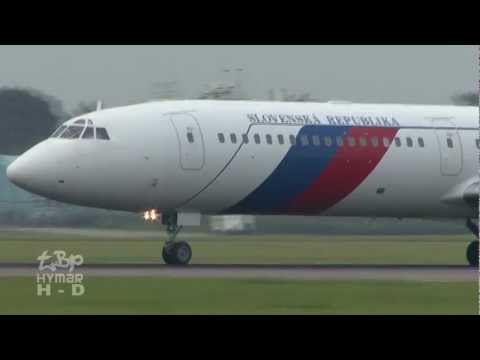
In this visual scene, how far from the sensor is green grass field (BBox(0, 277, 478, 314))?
25.2 metres

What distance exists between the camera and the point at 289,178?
37.2 metres

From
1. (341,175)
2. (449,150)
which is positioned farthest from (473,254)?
(341,175)

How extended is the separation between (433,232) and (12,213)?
56.6 feet

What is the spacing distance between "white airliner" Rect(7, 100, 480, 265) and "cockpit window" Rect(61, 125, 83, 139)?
0.03 meters

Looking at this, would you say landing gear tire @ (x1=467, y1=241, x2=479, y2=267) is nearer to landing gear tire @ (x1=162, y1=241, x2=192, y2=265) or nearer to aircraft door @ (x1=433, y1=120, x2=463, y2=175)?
aircraft door @ (x1=433, y1=120, x2=463, y2=175)

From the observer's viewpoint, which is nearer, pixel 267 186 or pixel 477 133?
pixel 267 186

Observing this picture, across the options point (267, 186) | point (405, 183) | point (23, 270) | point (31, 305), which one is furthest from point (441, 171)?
point (31, 305)

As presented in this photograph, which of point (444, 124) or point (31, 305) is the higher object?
point (444, 124)

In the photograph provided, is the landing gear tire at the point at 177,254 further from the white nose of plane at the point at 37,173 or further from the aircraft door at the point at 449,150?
the aircraft door at the point at 449,150

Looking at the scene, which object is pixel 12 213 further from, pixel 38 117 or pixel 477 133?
pixel 477 133

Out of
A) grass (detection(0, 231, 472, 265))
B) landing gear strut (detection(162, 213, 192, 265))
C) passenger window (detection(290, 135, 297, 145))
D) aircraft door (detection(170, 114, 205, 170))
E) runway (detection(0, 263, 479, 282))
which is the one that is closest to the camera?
runway (detection(0, 263, 479, 282))

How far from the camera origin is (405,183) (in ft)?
127

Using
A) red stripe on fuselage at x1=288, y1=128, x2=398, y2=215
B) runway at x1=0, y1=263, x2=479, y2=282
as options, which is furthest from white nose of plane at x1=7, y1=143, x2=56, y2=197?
red stripe on fuselage at x1=288, y1=128, x2=398, y2=215

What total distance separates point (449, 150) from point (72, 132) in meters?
9.91
